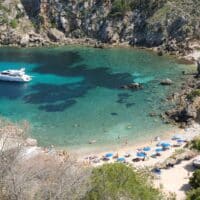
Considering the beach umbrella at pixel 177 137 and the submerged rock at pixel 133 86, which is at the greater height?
the beach umbrella at pixel 177 137

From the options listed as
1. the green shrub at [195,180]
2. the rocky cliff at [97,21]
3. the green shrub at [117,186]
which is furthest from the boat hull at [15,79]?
the green shrub at [117,186]

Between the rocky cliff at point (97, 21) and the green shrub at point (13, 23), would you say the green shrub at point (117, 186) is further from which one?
the green shrub at point (13, 23)

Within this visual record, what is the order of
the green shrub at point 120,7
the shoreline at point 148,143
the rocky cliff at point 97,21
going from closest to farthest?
the shoreline at point 148,143, the rocky cliff at point 97,21, the green shrub at point 120,7

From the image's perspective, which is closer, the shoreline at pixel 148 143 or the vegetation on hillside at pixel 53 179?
the vegetation on hillside at pixel 53 179

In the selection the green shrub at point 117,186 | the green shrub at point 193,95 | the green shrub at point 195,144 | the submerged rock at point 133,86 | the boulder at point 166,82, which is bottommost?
the submerged rock at point 133,86

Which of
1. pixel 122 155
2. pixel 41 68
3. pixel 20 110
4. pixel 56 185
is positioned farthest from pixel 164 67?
pixel 56 185

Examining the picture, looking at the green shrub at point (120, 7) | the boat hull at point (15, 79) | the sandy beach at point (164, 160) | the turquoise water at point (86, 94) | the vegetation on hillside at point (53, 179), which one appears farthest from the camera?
the green shrub at point (120, 7)

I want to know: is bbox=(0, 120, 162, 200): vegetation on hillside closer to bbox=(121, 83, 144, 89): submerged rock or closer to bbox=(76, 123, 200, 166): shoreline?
bbox=(76, 123, 200, 166): shoreline

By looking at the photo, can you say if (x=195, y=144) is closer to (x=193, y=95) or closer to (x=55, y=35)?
(x=193, y=95)
